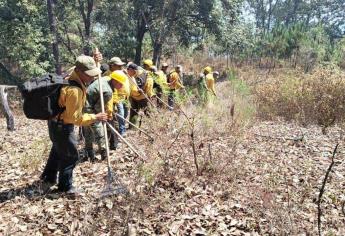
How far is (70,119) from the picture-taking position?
4.48m

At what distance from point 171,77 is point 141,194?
282 inches

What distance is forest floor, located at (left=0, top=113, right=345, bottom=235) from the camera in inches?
164

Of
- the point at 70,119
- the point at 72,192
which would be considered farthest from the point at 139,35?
the point at 70,119

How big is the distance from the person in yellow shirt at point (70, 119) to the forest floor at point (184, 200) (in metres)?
0.37

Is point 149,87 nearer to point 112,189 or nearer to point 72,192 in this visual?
point 72,192

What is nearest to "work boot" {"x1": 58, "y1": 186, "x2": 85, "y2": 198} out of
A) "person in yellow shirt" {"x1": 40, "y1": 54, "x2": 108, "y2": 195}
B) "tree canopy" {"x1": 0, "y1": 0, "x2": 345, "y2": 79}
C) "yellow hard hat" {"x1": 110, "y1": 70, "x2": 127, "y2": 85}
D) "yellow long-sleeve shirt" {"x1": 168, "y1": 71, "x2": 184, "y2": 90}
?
"person in yellow shirt" {"x1": 40, "y1": 54, "x2": 108, "y2": 195}

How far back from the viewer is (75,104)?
14.5 ft

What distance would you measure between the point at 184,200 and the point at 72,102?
182cm

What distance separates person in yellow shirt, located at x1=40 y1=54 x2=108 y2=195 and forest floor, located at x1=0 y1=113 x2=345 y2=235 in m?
0.37

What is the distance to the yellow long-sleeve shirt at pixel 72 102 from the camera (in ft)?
14.3

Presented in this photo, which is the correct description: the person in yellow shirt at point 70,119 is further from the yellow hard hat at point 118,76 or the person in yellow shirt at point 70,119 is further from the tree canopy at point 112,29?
the tree canopy at point 112,29

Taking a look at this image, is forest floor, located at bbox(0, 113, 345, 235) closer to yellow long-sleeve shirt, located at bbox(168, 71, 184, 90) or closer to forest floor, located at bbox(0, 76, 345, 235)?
forest floor, located at bbox(0, 76, 345, 235)

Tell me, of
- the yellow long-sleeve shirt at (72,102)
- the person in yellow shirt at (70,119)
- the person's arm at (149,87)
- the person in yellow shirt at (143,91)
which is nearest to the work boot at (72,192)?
the person in yellow shirt at (70,119)

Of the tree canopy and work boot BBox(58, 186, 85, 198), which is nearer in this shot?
work boot BBox(58, 186, 85, 198)
